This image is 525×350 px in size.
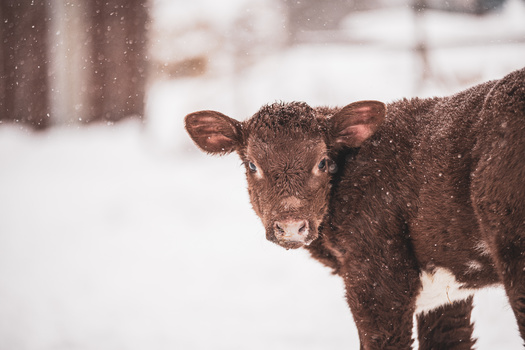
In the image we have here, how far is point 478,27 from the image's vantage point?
45.0 feet

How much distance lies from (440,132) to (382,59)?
40.7ft

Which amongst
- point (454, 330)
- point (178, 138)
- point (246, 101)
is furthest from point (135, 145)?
point (454, 330)

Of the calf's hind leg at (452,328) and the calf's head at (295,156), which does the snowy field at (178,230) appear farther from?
the calf's head at (295,156)

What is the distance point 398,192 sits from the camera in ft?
11.1

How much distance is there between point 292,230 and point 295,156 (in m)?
0.58

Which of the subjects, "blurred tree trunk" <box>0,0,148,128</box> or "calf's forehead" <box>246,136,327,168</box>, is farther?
"blurred tree trunk" <box>0,0,148,128</box>

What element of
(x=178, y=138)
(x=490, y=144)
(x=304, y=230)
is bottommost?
(x=304, y=230)

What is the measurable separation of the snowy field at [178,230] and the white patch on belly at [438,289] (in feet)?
3.70

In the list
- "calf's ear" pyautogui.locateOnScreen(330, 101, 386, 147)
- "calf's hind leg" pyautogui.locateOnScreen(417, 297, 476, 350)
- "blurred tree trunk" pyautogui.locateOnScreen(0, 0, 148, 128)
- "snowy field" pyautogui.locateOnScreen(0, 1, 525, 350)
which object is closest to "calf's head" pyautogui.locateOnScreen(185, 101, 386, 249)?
"calf's ear" pyautogui.locateOnScreen(330, 101, 386, 147)

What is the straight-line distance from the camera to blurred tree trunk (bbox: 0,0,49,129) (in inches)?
680

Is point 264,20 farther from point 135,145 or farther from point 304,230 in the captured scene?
point 304,230

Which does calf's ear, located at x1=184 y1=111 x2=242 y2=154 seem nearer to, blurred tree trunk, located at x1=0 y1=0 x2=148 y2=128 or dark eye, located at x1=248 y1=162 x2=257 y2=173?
dark eye, located at x1=248 y1=162 x2=257 y2=173

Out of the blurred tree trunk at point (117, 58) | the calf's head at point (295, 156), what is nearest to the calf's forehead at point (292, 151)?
the calf's head at point (295, 156)

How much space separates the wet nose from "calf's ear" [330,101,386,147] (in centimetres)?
75
